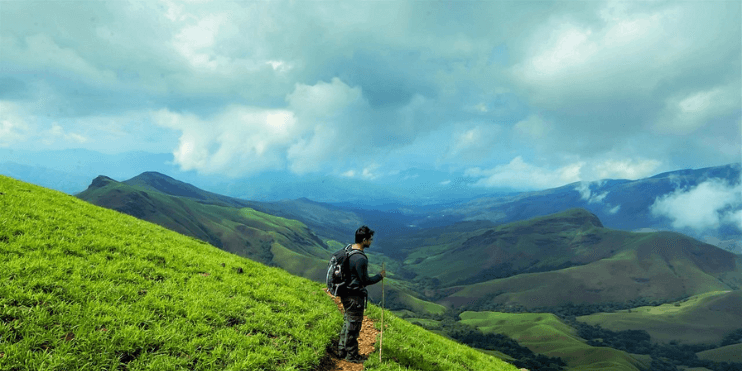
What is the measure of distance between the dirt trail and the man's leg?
0.34m

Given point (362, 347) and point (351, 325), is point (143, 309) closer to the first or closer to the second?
point (351, 325)

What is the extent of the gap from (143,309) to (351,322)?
6.60 metres

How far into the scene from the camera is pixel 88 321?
930 cm

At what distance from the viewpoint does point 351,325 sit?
11.7m

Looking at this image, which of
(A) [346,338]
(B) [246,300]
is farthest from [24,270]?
(A) [346,338]

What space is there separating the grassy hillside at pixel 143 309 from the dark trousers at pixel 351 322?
2.84 ft

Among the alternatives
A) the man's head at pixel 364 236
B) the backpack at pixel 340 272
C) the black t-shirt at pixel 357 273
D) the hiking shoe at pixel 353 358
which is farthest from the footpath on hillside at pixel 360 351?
the man's head at pixel 364 236

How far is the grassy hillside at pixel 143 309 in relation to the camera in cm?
872

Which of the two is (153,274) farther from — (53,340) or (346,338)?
(346,338)

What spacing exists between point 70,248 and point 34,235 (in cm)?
155

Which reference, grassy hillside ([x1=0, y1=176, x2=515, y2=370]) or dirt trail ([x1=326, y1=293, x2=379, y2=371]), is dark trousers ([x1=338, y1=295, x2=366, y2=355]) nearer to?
dirt trail ([x1=326, y1=293, x2=379, y2=371])

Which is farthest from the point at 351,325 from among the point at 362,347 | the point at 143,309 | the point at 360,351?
the point at 143,309

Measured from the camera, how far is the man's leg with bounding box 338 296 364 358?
37.2ft

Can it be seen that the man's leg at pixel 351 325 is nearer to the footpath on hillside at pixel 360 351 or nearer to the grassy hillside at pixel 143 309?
the footpath on hillside at pixel 360 351
